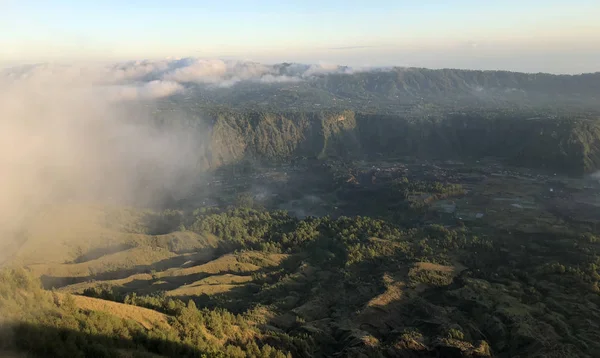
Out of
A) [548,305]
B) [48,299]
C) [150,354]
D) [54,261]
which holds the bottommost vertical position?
[54,261]

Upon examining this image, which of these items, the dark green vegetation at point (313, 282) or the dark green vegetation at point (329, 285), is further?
the dark green vegetation at point (329, 285)

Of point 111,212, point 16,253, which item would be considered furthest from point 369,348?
point 111,212

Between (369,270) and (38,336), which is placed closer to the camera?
(38,336)

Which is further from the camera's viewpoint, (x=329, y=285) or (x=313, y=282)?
(x=313, y=282)

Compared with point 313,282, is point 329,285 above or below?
above

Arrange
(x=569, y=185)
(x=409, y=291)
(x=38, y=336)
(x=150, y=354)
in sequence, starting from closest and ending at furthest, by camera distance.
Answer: (x=38, y=336) → (x=150, y=354) → (x=409, y=291) → (x=569, y=185)

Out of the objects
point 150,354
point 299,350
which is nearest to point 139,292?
point 299,350

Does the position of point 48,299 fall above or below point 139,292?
above

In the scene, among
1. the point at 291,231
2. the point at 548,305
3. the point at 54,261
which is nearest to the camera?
the point at 548,305

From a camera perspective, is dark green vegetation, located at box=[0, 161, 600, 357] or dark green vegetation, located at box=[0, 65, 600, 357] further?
dark green vegetation, located at box=[0, 161, 600, 357]

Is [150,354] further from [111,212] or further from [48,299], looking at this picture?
[111,212]
